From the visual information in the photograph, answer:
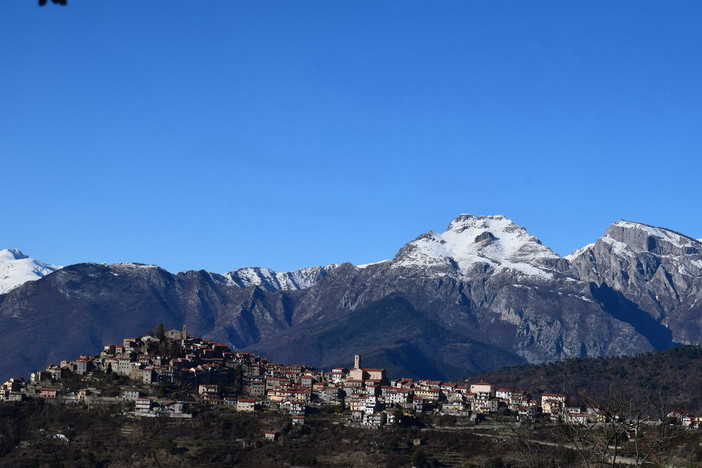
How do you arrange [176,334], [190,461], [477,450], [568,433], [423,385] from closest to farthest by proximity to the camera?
[568,433], [190,461], [477,450], [423,385], [176,334]

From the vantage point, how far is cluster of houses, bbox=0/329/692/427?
5743 inches

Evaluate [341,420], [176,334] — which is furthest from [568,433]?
[176,334]

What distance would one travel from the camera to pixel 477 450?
130125 millimetres

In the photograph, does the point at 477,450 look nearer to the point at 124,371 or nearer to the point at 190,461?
the point at 190,461

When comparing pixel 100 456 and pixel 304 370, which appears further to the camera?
pixel 304 370

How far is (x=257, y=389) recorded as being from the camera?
517 ft

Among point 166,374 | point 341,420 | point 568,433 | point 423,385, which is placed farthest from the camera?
point 423,385

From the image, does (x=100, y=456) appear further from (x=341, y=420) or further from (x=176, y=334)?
(x=176, y=334)

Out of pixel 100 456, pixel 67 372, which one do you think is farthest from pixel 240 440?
pixel 67 372

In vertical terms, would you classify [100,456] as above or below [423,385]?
below

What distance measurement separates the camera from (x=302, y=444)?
5167 inches

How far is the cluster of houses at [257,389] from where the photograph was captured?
145875 mm

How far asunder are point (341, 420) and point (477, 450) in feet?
64.4

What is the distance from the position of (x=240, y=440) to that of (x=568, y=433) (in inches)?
4480
